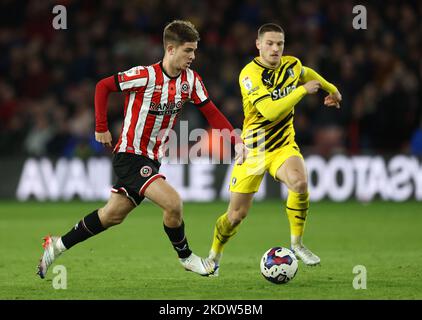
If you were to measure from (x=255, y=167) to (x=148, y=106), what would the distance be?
4.05 ft

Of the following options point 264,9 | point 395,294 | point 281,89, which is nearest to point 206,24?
point 264,9

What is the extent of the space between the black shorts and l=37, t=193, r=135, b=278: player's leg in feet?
0.23

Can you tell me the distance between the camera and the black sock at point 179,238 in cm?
718

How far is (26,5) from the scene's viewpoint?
60.3 ft

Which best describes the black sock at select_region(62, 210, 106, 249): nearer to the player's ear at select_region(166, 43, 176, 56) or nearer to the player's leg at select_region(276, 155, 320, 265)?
the player's ear at select_region(166, 43, 176, 56)

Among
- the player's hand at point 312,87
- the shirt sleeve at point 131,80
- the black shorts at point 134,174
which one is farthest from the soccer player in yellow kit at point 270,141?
the shirt sleeve at point 131,80

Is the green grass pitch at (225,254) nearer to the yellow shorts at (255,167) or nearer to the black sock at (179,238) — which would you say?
the black sock at (179,238)

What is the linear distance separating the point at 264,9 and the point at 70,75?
12.3 ft

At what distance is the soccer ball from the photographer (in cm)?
702

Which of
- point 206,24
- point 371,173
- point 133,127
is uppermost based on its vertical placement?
point 206,24

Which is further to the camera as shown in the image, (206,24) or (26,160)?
(206,24)

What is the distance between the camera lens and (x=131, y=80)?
711cm
